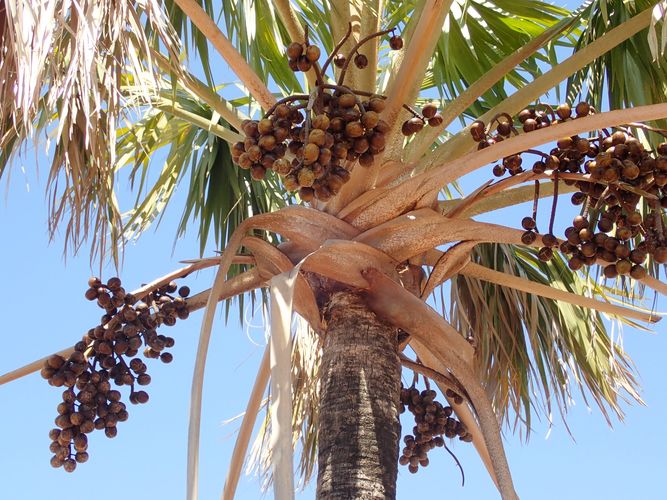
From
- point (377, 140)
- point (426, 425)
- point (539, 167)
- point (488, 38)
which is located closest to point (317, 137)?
point (377, 140)

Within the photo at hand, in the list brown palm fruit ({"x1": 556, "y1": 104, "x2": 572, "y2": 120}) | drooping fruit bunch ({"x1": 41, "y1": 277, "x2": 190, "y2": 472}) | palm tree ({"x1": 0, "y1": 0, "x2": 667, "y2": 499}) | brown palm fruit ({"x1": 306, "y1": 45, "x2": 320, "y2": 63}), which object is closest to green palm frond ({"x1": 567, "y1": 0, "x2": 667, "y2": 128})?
palm tree ({"x1": 0, "y1": 0, "x2": 667, "y2": 499})

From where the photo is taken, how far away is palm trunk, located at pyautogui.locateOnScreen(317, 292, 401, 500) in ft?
10.6

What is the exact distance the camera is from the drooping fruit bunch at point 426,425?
4.15 m

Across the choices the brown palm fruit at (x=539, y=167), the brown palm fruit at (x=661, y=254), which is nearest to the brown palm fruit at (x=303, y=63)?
the brown palm fruit at (x=539, y=167)

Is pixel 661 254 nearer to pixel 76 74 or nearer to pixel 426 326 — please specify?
pixel 426 326

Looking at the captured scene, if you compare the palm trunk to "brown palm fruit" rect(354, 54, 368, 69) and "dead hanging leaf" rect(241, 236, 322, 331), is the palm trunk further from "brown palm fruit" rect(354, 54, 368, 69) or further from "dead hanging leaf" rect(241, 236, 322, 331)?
"brown palm fruit" rect(354, 54, 368, 69)

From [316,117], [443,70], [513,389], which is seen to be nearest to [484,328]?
[513,389]

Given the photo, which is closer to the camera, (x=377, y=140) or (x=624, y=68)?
(x=377, y=140)

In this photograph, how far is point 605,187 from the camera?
11.4 ft

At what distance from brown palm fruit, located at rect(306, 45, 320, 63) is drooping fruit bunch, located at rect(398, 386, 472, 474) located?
1.49m

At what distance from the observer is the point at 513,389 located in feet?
16.9

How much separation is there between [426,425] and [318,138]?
153cm

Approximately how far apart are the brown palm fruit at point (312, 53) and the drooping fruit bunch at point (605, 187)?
66 cm

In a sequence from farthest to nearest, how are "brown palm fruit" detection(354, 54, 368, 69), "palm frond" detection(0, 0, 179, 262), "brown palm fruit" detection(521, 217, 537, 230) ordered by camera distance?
"brown palm fruit" detection(354, 54, 368, 69) < "brown palm fruit" detection(521, 217, 537, 230) < "palm frond" detection(0, 0, 179, 262)
